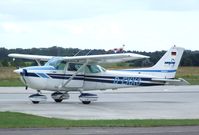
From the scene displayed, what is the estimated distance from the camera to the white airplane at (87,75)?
26469 mm

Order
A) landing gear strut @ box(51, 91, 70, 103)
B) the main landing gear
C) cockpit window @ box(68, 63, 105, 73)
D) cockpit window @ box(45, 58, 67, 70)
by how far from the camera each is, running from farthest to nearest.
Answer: cockpit window @ box(68, 63, 105, 73) → landing gear strut @ box(51, 91, 70, 103) → cockpit window @ box(45, 58, 67, 70) → the main landing gear

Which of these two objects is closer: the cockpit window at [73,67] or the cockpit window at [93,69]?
the cockpit window at [73,67]

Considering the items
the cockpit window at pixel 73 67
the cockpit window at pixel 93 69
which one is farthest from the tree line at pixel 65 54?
the cockpit window at pixel 73 67

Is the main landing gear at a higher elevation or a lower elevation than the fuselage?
lower

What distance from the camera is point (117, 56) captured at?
2591cm

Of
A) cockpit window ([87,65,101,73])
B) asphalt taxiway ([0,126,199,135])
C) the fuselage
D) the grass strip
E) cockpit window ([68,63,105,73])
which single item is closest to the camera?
asphalt taxiway ([0,126,199,135])

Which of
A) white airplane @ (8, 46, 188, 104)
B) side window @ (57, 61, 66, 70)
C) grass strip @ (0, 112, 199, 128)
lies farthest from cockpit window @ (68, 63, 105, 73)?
grass strip @ (0, 112, 199, 128)

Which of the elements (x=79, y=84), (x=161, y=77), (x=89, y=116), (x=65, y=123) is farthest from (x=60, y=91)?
(x=65, y=123)

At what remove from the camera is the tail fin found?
2955 centimetres

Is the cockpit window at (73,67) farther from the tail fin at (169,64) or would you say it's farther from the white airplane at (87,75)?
the tail fin at (169,64)

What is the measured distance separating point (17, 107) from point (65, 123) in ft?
23.6

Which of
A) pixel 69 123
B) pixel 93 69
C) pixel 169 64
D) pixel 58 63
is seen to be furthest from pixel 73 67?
pixel 69 123

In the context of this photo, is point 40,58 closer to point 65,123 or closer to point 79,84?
point 79,84

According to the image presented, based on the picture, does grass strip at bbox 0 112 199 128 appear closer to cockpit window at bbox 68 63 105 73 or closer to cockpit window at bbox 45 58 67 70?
cockpit window at bbox 45 58 67 70
